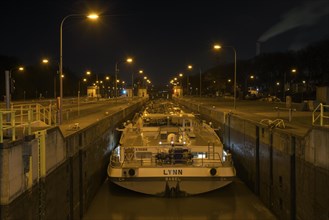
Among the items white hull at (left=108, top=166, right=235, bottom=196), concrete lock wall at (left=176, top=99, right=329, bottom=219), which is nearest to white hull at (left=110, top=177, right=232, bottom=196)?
white hull at (left=108, top=166, right=235, bottom=196)

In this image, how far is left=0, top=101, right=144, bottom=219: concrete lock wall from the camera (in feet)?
34.9

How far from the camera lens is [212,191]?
2212 cm

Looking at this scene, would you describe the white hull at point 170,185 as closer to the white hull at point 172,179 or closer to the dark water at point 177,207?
the white hull at point 172,179

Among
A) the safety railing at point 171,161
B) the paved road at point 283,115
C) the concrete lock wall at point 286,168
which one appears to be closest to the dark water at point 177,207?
the concrete lock wall at point 286,168

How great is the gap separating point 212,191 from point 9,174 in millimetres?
13238

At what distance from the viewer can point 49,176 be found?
1409cm

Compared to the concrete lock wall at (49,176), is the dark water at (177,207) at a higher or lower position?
lower

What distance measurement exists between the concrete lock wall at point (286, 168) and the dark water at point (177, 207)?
2.76 feet

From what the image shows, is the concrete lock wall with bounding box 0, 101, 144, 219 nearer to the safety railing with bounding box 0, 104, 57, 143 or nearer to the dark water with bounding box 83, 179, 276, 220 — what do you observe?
the safety railing with bounding box 0, 104, 57, 143

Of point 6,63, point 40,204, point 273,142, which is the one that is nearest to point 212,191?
point 273,142

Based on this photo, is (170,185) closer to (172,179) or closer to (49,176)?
(172,179)

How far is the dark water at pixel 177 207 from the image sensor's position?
64.8 feet

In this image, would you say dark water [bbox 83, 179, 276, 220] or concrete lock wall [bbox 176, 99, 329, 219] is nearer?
concrete lock wall [bbox 176, 99, 329, 219]

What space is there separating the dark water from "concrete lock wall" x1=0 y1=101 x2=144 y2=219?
853 mm
